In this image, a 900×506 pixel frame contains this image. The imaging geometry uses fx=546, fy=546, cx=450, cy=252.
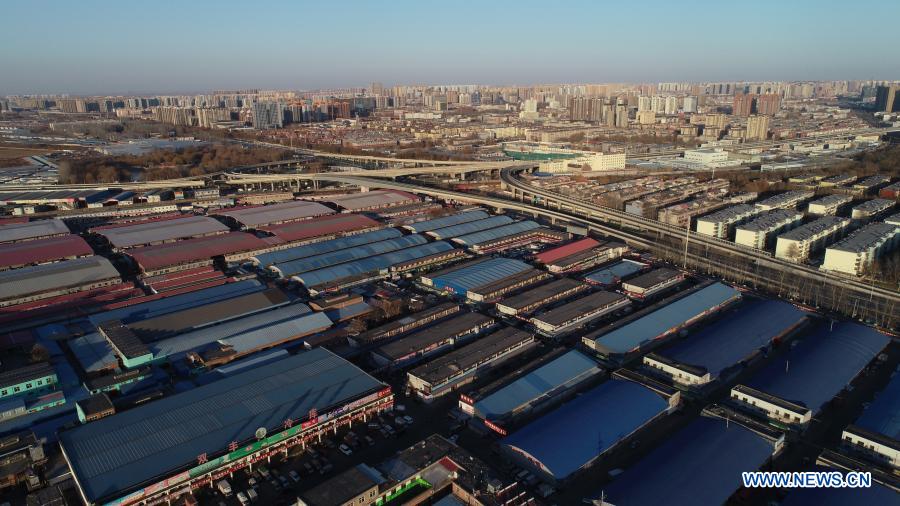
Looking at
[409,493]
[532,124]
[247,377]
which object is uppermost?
[532,124]

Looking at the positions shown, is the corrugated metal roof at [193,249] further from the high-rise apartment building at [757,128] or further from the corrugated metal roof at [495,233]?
the high-rise apartment building at [757,128]

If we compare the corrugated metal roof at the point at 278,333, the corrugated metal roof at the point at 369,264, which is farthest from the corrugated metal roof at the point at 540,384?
the corrugated metal roof at the point at 369,264

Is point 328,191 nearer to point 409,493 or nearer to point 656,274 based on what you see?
point 656,274

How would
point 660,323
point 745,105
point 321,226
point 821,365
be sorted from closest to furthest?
point 821,365
point 660,323
point 321,226
point 745,105

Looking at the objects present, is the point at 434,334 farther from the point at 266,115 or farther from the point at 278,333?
the point at 266,115

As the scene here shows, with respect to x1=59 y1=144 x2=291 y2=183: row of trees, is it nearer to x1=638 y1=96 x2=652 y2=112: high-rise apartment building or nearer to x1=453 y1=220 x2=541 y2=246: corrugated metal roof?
x1=453 y1=220 x2=541 y2=246: corrugated metal roof

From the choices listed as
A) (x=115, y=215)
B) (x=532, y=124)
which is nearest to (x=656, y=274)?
(x=115, y=215)

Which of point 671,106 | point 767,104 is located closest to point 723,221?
point 767,104
